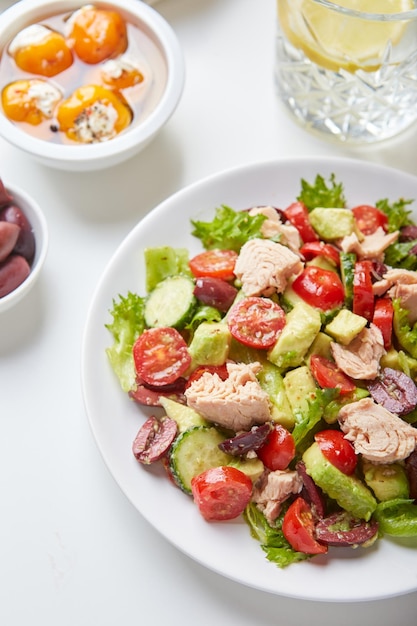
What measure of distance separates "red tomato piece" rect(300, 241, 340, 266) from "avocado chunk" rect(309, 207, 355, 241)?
4 cm

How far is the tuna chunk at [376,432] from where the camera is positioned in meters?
2.12

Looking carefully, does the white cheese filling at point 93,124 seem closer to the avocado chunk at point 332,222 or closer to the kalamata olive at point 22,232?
the kalamata olive at point 22,232

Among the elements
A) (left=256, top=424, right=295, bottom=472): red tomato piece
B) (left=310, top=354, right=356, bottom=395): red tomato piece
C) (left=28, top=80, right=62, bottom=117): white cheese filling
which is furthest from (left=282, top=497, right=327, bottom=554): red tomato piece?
(left=28, top=80, right=62, bottom=117): white cheese filling

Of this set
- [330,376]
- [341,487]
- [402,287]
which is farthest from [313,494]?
[402,287]

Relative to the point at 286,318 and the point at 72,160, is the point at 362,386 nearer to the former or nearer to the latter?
the point at 286,318

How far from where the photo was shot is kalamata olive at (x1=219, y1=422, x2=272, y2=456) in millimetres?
2121

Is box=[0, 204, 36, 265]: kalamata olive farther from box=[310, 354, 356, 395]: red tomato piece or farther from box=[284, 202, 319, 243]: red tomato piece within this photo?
box=[310, 354, 356, 395]: red tomato piece

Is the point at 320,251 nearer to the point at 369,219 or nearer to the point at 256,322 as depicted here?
the point at 369,219

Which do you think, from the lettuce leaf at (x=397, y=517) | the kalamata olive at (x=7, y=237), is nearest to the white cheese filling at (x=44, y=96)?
the kalamata olive at (x=7, y=237)

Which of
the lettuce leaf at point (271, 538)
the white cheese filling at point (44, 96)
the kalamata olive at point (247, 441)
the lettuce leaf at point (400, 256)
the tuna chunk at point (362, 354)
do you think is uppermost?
the white cheese filling at point (44, 96)

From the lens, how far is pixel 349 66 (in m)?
2.60

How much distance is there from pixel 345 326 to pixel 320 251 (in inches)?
11.0

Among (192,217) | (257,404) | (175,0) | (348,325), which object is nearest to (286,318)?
(348,325)

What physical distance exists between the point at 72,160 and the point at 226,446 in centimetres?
106
